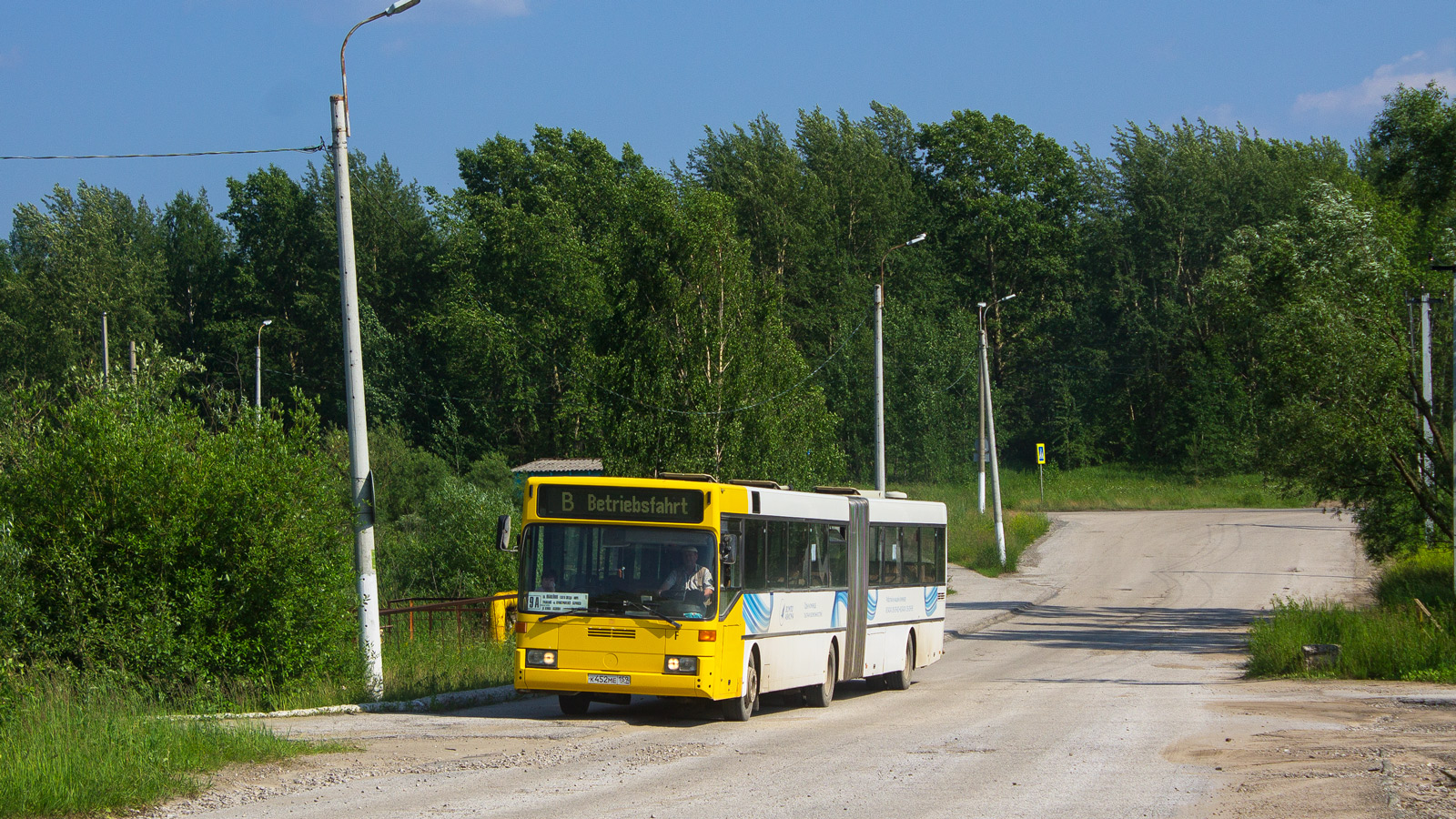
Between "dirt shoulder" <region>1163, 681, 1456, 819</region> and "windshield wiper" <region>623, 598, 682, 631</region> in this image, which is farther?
"windshield wiper" <region>623, 598, 682, 631</region>

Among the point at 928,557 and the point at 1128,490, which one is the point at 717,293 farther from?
the point at 1128,490

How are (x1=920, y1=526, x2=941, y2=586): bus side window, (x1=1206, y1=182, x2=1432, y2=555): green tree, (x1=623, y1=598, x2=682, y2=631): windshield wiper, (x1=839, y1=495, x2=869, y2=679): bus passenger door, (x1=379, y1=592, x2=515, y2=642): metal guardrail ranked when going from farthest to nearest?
(x1=1206, y1=182, x2=1432, y2=555): green tree
(x1=379, y1=592, x2=515, y2=642): metal guardrail
(x1=920, y1=526, x2=941, y2=586): bus side window
(x1=839, y1=495, x2=869, y2=679): bus passenger door
(x1=623, y1=598, x2=682, y2=631): windshield wiper

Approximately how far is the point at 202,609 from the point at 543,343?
49651mm

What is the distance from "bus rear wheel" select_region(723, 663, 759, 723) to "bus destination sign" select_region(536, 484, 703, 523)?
6.33 feet

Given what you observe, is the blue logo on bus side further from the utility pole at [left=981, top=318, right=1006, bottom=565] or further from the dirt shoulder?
the utility pole at [left=981, top=318, right=1006, bottom=565]

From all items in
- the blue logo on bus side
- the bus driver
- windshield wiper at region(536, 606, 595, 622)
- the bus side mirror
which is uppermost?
the bus side mirror

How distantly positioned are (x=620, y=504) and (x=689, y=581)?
112cm

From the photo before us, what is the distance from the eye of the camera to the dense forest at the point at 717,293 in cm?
3950

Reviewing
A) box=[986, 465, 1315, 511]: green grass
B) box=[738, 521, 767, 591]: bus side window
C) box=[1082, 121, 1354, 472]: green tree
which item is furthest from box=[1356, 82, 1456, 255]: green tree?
box=[1082, 121, 1354, 472]: green tree

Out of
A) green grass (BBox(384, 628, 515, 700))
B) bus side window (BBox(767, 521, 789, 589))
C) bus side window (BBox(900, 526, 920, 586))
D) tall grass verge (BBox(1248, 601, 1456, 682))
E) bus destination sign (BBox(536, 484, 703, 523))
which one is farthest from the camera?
bus side window (BBox(900, 526, 920, 586))

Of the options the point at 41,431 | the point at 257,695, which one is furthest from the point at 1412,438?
the point at 41,431

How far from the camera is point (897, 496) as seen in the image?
789 inches

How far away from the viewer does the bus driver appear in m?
13.7

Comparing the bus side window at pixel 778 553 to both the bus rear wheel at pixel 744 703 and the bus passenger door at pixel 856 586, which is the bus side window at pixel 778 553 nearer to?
the bus rear wheel at pixel 744 703
